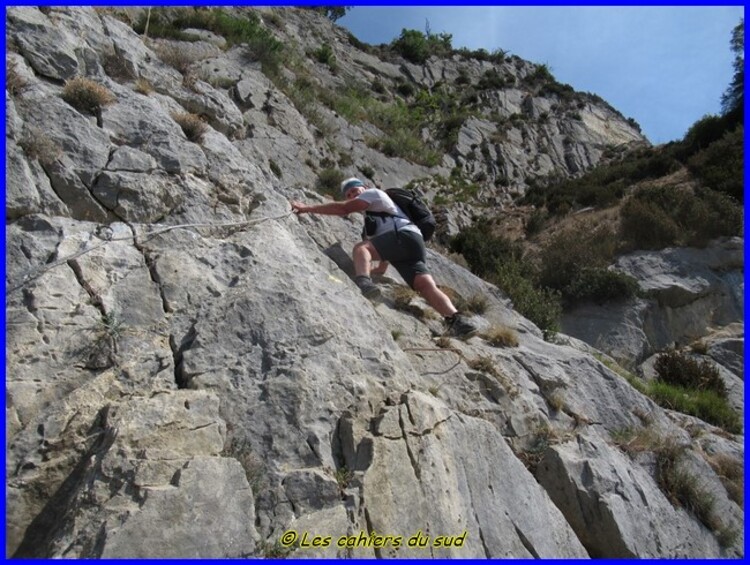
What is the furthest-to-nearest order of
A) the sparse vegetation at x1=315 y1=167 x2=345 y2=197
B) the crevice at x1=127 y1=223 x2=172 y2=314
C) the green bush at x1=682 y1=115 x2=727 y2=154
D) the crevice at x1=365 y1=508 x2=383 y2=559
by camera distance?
the green bush at x1=682 y1=115 x2=727 y2=154
the sparse vegetation at x1=315 y1=167 x2=345 y2=197
the crevice at x1=127 y1=223 x2=172 y2=314
the crevice at x1=365 y1=508 x2=383 y2=559

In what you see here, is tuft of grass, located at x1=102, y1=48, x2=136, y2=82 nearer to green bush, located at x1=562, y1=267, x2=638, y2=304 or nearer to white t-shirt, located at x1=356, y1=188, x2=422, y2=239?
white t-shirt, located at x1=356, y1=188, x2=422, y2=239

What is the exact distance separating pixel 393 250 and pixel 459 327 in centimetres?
120

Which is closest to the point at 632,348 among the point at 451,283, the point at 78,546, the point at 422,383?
the point at 451,283

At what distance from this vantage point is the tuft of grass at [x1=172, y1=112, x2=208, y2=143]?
320 inches

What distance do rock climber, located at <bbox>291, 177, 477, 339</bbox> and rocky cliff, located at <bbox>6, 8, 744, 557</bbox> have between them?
280 millimetres

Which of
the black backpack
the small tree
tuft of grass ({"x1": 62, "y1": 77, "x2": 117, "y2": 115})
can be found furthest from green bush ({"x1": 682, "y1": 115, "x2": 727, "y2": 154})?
tuft of grass ({"x1": 62, "y1": 77, "x2": 117, "y2": 115})

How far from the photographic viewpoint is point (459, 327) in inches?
298

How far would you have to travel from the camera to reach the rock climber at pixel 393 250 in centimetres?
755

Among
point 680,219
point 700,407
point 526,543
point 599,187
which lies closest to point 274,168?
point 700,407

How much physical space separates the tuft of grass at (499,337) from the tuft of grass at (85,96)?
527 centimetres

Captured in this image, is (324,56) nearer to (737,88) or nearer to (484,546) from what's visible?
(737,88)

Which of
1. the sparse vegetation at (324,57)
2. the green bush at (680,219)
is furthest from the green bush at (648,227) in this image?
the sparse vegetation at (324,57)

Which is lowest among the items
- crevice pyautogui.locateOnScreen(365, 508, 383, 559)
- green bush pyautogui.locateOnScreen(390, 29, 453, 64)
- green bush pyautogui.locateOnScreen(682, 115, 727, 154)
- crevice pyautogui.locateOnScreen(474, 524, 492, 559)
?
crevice pyautogui.locateOnScreen(474, 524, 492, 559)

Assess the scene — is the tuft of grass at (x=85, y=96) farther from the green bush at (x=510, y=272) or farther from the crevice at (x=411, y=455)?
the green bush at (x=510, y=272)
